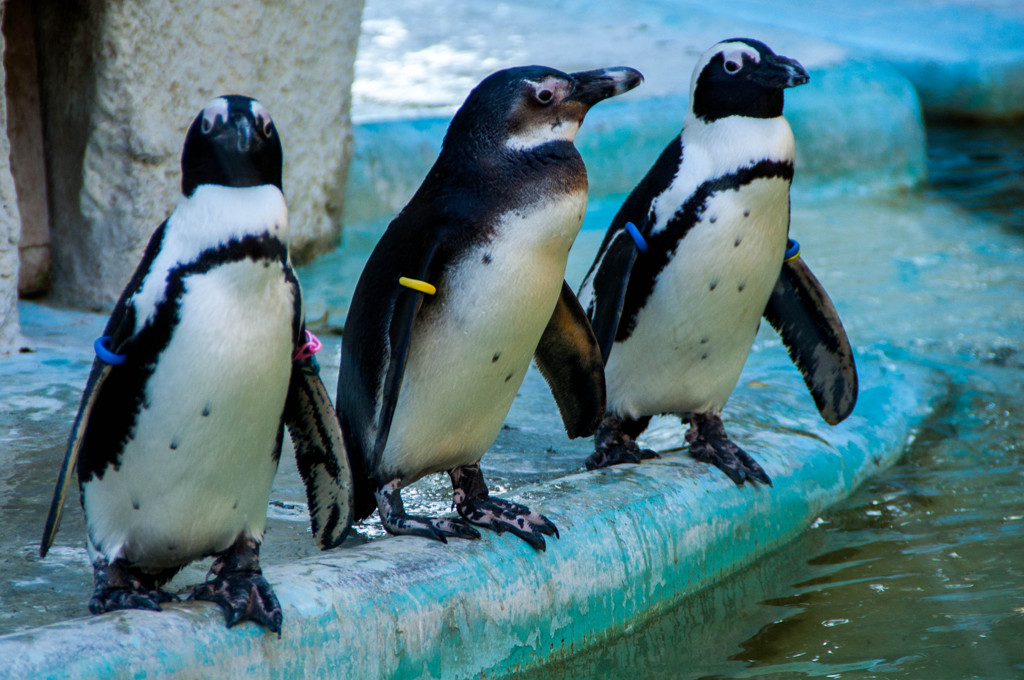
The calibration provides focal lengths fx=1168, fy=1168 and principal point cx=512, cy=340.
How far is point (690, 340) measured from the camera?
253 cm

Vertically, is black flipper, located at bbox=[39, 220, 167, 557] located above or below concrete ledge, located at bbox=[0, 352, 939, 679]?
above

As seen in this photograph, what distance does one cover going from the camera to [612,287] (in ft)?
8.11

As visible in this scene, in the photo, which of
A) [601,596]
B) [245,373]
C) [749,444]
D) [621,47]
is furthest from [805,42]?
[245,373]

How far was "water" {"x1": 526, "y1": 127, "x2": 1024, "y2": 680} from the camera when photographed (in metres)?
2.07

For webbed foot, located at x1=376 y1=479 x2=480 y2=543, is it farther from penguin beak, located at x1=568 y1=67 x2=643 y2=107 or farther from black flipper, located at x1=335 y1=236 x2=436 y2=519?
penguin beak, located at x1=568 y1=67 x2=643 y2=107

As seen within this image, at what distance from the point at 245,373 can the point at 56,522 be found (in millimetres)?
349

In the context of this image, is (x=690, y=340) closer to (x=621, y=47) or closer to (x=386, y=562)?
(x=386, y=562)

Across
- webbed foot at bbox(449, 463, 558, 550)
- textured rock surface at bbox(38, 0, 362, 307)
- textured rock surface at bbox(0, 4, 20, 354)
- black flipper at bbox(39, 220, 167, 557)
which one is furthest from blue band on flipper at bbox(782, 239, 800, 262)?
textured rock surface at bbox(38, 0, 362, 307)

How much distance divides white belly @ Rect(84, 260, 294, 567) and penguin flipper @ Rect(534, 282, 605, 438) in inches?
28.8

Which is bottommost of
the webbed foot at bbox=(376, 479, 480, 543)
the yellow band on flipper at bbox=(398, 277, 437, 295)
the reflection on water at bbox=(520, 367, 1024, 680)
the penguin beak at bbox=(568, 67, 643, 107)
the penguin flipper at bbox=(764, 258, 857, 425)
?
the reflection on water at bbox=(520, 367, 1024, 680)

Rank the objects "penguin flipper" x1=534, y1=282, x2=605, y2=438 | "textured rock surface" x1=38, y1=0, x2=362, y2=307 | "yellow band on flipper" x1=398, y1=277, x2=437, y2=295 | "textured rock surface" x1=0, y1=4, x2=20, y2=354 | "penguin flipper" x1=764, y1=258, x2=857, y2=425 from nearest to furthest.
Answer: "yellow band on flipper" x1=398, y1=277, x2=437, y2=295 < "penguin flipper" x1=534, y1=282, x2=605, y2=438 < "penguin flipper" x1=764, y1=258, x2=857, y2=425 < "textured rock surface" x1=0, y1=4, x2=20, y2=354 < "textured rock surface" x1=38, y1=0, x2=362, y2=307

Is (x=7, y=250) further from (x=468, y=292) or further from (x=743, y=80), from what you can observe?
(x=743, y=80)

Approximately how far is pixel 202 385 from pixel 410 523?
0.56 metres

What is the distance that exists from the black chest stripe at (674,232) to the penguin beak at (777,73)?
163 mm
